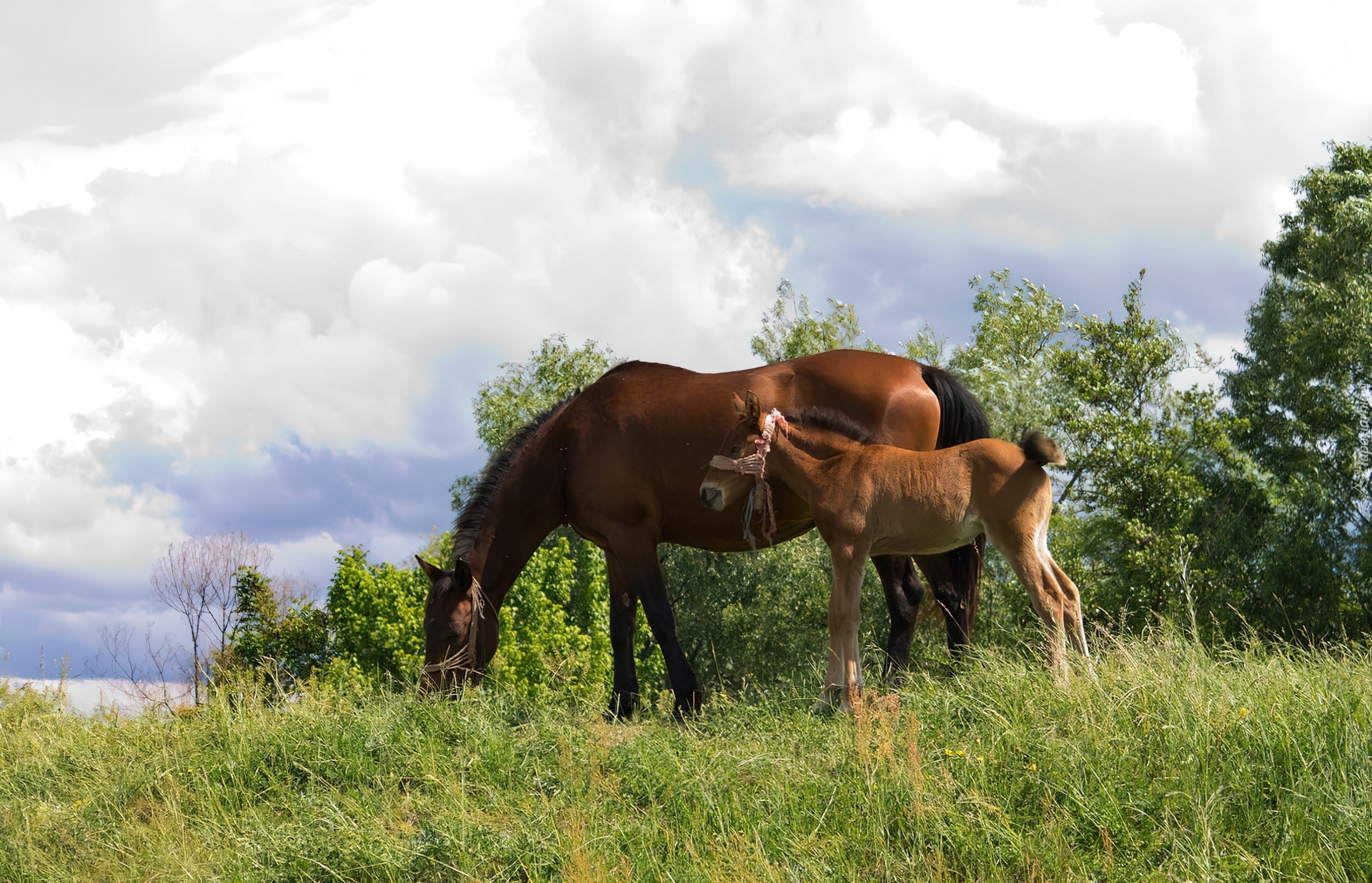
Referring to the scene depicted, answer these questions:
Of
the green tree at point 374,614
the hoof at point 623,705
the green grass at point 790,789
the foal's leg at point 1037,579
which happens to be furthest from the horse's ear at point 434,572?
the green tree at point 374,614

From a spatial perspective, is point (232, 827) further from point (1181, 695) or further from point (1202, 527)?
point (1202, 527)

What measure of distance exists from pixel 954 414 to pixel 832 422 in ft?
4.64

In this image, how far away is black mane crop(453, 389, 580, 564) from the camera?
33.5 ft

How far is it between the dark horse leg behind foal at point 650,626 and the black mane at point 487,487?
133 cm

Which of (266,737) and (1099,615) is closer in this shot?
(266,737)

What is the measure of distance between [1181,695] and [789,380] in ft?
14.4

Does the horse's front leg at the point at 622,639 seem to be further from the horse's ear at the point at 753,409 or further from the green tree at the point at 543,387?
the green tree at the point at 543,387

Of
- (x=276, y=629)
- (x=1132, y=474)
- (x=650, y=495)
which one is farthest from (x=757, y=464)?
(x=276, y=629)

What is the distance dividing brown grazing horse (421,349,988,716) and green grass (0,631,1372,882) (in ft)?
3.87

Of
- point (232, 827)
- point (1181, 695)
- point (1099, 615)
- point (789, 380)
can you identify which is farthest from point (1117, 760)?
point (1099, 615)

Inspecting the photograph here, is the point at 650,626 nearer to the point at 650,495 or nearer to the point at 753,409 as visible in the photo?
the point at 650,495

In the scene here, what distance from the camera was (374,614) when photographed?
26375 mm

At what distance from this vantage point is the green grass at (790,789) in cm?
558

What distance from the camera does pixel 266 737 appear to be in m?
8.36
